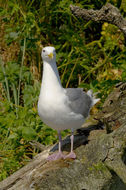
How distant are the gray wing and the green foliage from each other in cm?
80

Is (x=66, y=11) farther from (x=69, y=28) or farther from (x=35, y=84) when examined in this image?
(x=35, y=84)

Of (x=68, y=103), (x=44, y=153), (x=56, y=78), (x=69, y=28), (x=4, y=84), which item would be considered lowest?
(x=44, y=153)

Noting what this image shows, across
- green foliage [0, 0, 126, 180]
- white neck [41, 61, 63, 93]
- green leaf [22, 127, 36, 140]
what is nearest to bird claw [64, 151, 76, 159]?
white neck [41, 61, 63, 93]

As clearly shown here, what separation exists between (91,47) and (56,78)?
7.07ft

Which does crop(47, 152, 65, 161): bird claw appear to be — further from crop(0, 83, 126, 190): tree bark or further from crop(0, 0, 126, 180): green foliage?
crop(0, 0, 126, 180): green foliage

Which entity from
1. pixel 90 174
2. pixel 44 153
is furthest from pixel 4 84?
pixel 90 174

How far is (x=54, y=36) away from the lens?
4.97 m

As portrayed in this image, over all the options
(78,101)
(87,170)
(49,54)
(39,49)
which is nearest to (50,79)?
(49,54)

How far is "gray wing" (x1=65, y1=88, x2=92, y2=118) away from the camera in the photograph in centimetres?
272

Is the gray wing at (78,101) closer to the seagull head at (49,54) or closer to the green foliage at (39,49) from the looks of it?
the seagull head at (49,54)

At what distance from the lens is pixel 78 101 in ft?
9.33

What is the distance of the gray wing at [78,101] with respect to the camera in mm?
2723

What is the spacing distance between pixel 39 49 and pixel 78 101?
81.9 inches

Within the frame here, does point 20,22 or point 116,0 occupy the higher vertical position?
point 116,0
